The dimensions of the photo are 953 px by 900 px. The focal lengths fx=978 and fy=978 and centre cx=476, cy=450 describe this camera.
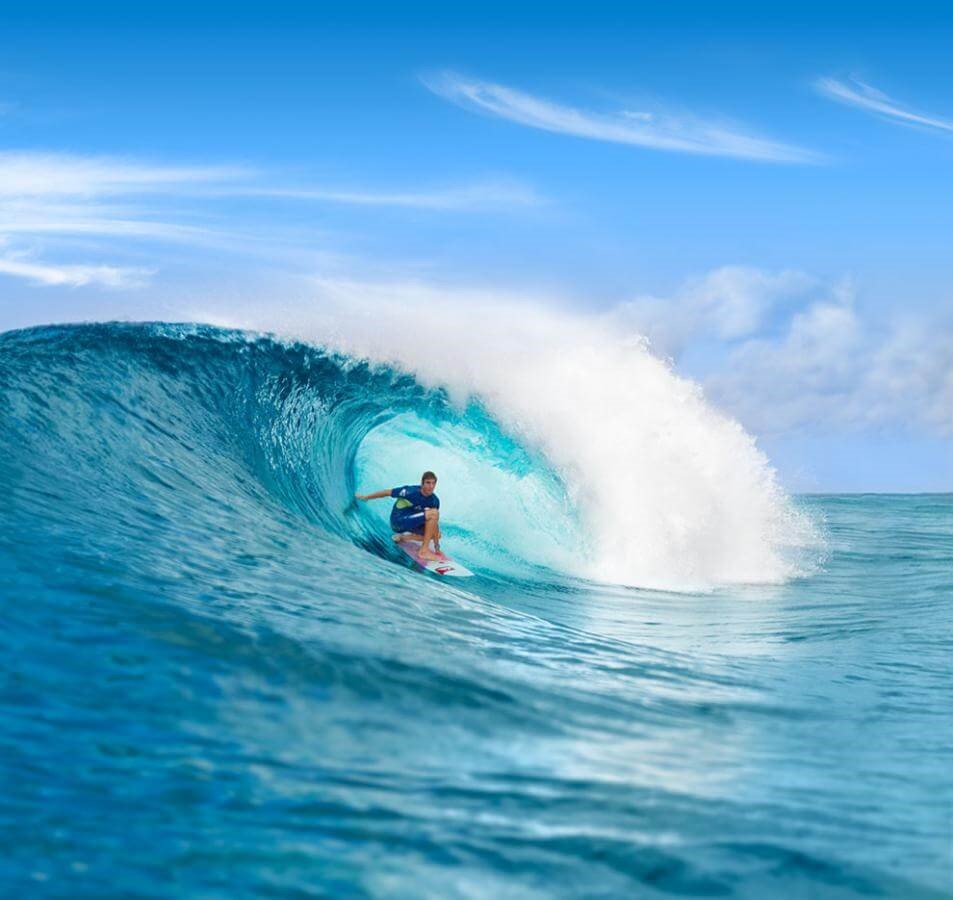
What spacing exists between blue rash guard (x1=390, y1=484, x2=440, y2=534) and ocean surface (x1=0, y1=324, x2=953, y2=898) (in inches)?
42.0

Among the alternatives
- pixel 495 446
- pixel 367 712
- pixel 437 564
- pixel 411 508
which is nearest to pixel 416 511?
pixel 411 508

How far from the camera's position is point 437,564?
35.1ft

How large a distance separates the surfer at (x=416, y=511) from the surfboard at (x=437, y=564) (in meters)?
0.07

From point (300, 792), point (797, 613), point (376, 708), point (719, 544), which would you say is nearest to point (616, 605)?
point (797, 613)

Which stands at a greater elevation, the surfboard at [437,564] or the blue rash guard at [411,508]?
the blue rash guard at [411,508]

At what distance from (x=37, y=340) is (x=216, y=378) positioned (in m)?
2.04

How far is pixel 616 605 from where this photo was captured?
10.4m

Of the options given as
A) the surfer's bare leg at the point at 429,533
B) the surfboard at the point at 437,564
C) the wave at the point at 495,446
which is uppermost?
the wave at the point at 495,446

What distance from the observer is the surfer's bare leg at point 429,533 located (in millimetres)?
10789

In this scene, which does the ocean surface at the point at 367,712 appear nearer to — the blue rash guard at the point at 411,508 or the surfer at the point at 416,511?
the surfer at the point at 416,511

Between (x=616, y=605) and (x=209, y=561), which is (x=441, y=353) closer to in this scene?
(x=616, y=605)

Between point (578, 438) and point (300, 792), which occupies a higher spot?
point (578, 438)

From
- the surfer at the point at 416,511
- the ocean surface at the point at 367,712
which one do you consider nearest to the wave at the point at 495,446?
the surfer at the point at 416,511

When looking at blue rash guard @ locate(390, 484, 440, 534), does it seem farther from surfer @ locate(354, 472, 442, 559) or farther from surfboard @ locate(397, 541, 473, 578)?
surfboard @ locate(397, 541, 473, 578)
